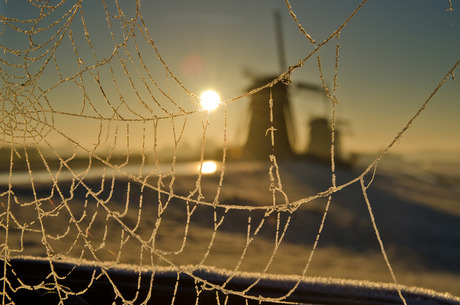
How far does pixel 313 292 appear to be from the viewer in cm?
340

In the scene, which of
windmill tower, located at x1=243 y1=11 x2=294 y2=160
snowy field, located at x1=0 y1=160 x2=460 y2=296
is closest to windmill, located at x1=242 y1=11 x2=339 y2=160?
windmill tower, located at x1=243 y1=11 x2=294 y2=160

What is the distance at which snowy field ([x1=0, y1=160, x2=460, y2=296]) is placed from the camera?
9.04 metres

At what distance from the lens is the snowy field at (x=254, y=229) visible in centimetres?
904

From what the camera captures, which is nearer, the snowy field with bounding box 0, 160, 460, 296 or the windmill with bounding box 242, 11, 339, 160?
the snowy field with bounding box 0, 160, 460, 296

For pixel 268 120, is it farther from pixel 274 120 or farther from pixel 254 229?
pixel 254 229

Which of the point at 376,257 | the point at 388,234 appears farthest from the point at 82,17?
the point at 388,234

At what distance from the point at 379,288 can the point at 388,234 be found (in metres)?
14.1

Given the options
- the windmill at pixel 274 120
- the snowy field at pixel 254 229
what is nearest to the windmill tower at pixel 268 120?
the windmill at pixel 274 120

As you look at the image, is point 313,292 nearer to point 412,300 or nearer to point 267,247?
point 412,300

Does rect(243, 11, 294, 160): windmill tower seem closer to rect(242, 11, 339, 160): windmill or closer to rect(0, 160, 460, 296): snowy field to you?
rect(242, 11, 339, 160): windmill

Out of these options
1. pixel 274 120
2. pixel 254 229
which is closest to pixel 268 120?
pixel 274 120

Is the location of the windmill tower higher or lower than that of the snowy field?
higher

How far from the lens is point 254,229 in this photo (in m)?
14.6

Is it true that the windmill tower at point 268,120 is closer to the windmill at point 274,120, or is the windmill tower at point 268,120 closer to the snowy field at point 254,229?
the windmill at point 274,120
